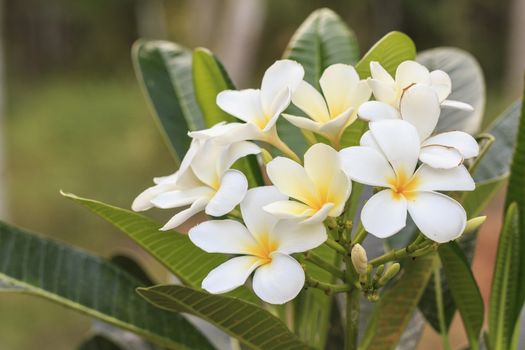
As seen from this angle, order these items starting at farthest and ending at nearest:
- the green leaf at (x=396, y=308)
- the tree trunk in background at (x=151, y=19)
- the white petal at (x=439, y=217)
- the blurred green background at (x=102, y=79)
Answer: the tree trunk in background at (x=151, y=19) < the blurred green background at (x=102, y=79) < the green leaf at (x=396, y=308) < the white petal at (x=439, y=217)

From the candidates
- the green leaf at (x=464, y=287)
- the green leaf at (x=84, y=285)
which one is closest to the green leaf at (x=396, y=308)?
the green leaf at (x=464, y=287)

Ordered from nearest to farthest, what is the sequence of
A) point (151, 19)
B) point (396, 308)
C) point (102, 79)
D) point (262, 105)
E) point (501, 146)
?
point (262, 105) → point (396, 308) → point (501, 146) → point (102, 79) → point (151, 19)

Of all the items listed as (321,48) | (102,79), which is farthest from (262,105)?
(102,79)

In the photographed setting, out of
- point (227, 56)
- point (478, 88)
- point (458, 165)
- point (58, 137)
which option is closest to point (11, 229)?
point (458, 165)

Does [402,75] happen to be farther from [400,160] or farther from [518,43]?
[518,43]

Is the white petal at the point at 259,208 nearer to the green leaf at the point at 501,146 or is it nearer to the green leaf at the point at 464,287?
the green leaf at the point at 464,287

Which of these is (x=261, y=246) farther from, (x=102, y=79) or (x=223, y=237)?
(x=102, y=79)
